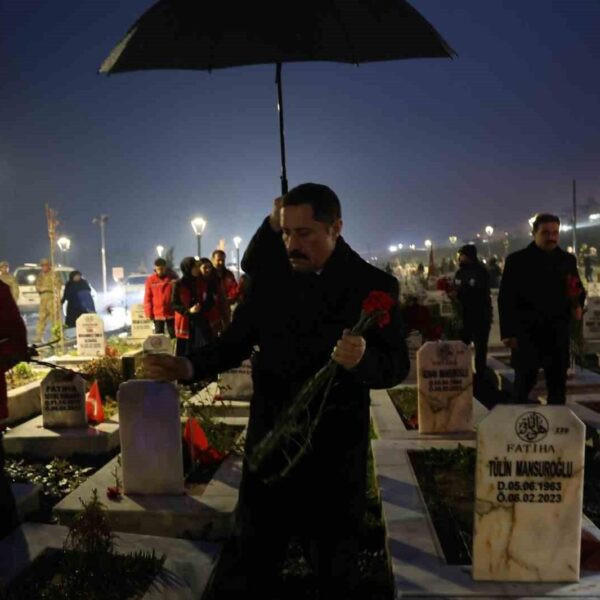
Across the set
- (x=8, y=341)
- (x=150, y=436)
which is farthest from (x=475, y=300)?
(x=8, y=341)

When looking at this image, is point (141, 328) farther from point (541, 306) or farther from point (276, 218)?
point (276, 218)

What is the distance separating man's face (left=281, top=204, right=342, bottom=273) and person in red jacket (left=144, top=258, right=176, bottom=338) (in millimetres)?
10297

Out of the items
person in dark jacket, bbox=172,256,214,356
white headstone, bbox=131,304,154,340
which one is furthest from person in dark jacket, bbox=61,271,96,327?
person in dark jacket, bbox=172,256,214,356

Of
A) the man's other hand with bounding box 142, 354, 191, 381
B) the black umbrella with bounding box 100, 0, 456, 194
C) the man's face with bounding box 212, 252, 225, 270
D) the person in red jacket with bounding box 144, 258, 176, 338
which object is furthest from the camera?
the person in red jacket with bounding box 144, 258, 176, 338

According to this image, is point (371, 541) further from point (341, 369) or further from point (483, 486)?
point (341, 369)

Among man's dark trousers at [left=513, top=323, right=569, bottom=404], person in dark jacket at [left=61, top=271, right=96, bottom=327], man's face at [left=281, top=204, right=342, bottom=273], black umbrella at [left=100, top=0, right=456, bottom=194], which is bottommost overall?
man's dark trousers at [left=513, top=323, right=569, bottom=404]

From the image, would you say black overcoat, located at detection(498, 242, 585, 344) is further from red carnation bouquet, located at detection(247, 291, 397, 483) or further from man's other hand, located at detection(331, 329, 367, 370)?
man's other hand, located at detection(331, 329, 367, 370)

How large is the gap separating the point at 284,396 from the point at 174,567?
1661 mm

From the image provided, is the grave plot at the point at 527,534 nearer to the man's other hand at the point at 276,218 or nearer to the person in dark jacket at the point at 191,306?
the man's other hand at the point at 276,218

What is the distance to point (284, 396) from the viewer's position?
107 inches

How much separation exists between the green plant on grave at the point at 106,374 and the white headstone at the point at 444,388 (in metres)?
4.86

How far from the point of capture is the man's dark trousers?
622 centimetres

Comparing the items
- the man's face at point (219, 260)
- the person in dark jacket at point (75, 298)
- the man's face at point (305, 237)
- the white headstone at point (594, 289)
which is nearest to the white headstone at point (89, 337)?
the man's face at point (219, 260)

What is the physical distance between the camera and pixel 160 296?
42.7ft
